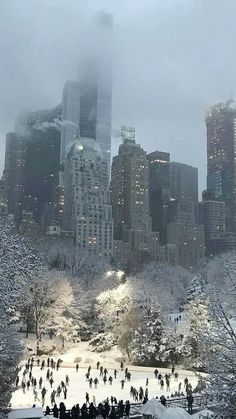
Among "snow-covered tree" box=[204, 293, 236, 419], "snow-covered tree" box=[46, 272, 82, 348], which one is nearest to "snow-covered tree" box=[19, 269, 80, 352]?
"snow-covered tree" box=[46, 272, 82, 348]

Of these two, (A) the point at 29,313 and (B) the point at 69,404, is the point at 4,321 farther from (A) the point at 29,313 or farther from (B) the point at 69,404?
(A) the point at 29,313

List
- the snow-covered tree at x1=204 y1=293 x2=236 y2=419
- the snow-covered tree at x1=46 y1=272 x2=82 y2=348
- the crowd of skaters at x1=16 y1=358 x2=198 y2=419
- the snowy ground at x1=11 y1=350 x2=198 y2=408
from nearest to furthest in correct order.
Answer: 1. the snow-covered tree at x1=204 y1=293 x2=236 y2=419
2. the crowd of skaters at x1=16 y1=358 x2=198 y2=419
3. the snowy ground at x1=11 y1=350 x2=198 y2=408
4. the snow-covered tree at x1=46 y1=272 x2=82 y2=348

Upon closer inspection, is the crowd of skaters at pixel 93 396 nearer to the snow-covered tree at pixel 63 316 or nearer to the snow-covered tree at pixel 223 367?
the snow-covered tree at pixel 63 316

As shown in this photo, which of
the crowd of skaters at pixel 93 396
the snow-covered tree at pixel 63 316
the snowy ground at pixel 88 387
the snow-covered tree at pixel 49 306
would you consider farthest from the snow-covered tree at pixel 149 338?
the snow-covered tree at pixel 49 306

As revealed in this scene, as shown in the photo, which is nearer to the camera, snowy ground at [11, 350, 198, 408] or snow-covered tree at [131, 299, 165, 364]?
snowy ground at [11, 350, 198, 408]

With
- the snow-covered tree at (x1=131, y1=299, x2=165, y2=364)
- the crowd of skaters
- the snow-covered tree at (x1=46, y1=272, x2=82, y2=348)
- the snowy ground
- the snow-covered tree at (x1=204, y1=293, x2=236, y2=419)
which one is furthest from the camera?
the snow-covered tree at (x1=46, y1=272, x2=82, y2=348)

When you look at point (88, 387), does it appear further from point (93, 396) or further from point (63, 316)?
point (63, 316)

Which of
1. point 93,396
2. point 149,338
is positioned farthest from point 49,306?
point 93,396

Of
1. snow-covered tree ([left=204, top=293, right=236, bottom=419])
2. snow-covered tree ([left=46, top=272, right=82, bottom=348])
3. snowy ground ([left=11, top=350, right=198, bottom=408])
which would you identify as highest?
snow-covered tree ([left=204, top=293, right=236, bottom=419])

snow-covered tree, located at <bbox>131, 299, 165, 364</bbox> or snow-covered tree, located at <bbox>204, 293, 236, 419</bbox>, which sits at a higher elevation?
snow-covered tree, located at <bbox>204, 293, 236, 419</bbox>

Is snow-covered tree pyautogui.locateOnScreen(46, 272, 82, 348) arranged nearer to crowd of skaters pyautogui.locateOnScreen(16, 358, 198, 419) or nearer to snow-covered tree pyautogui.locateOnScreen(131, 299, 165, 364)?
crowd of skaters pyautogui.locateOnScreen(16, 358, 198, 419)

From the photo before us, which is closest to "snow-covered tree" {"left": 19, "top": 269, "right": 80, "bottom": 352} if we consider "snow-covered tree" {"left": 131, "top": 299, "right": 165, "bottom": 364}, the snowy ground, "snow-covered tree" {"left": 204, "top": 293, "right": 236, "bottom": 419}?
the snowy ground
